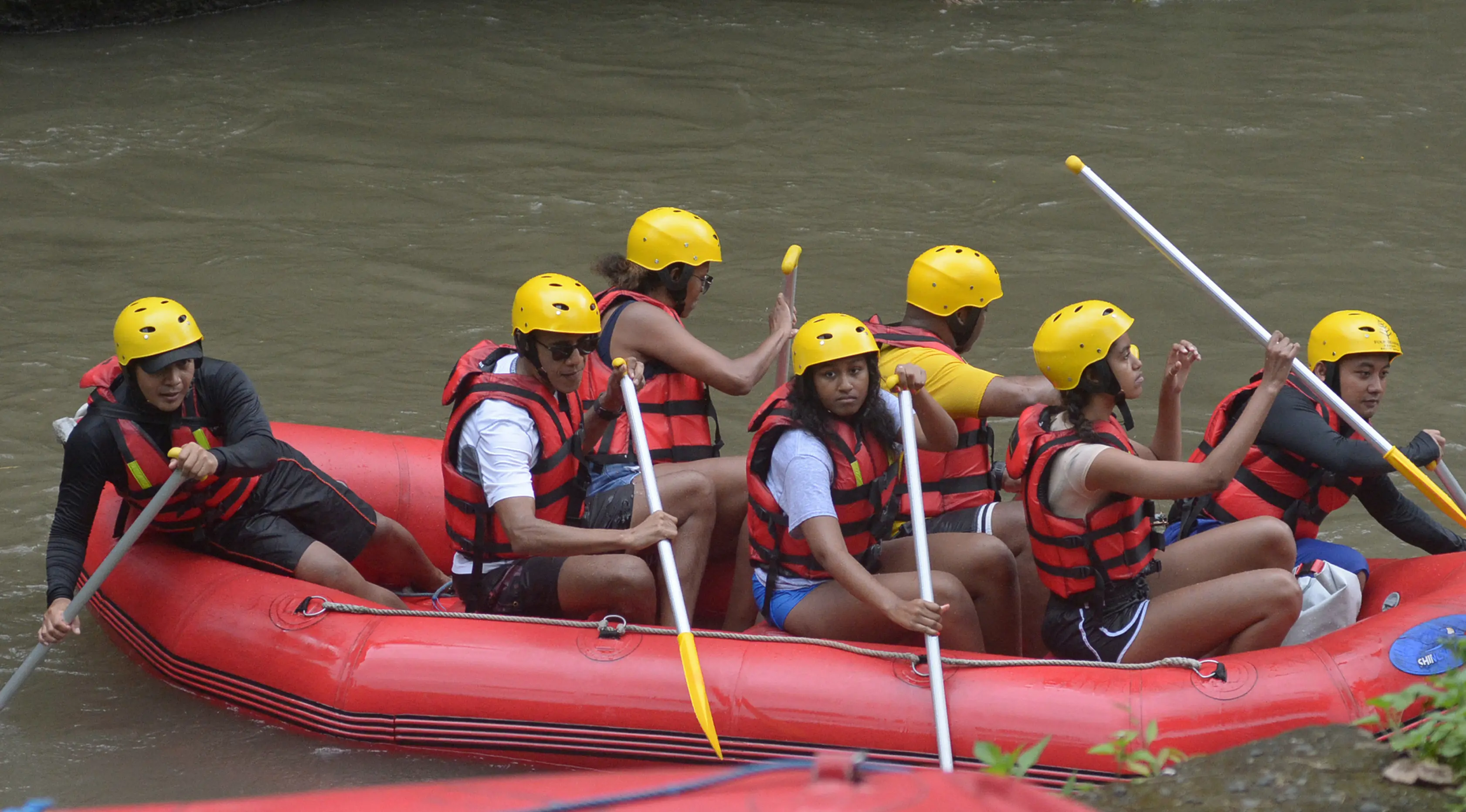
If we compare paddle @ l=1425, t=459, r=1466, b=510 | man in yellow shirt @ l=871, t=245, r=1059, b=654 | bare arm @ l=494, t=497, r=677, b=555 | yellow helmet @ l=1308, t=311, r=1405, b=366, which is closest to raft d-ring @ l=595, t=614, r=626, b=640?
bare arm @ l=494, t=497, r=677, b=555

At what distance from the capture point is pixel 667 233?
4926 millimetres

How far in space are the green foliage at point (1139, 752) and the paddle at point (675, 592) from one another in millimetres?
1031

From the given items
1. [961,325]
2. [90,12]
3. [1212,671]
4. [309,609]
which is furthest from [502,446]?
[90,12]

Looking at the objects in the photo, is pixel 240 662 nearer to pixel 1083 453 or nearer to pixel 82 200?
pixel 1083 453

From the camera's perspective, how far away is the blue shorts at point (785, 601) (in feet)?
14.3

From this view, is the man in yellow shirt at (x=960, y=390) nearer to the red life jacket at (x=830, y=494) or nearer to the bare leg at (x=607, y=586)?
the red life jacket at (x=830, y=494)

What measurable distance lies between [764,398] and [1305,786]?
15.7 ft

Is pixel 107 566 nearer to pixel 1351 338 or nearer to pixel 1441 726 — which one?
pixel 1441 726

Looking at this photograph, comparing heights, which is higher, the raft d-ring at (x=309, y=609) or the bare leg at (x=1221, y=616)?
the bare leg at (x=1221, y=616)

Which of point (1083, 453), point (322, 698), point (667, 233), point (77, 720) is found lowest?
point (77, 720)

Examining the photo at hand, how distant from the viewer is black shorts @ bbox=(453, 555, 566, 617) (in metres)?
4.50

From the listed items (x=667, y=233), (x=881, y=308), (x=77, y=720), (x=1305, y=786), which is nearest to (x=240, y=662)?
(x=77, y=720)

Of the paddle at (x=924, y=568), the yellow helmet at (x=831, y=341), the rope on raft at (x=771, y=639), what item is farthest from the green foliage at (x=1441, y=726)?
Result: the yellow helmet at (x=831, y=341)

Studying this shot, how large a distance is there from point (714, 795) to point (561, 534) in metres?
1.79
